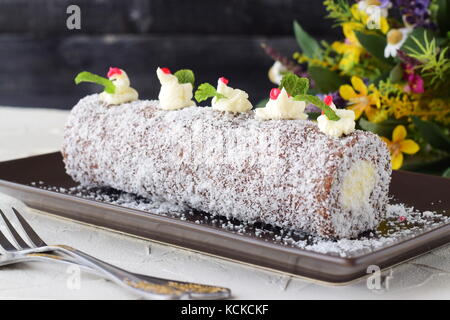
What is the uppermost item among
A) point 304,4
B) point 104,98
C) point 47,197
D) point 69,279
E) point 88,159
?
point 304,4

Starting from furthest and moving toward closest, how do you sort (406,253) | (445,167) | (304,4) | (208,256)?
(304,4)
(445,167)
(208,256)
(406,253)

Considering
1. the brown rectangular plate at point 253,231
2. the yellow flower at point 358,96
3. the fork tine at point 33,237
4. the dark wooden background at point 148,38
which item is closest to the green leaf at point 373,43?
the yellow flower at point 358,96

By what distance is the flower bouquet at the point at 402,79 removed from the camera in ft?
6.31

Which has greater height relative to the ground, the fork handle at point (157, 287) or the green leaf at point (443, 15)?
the green leaf at point (443, 15)

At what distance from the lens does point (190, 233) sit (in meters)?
1.23

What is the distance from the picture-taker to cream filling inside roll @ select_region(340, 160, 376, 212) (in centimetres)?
130

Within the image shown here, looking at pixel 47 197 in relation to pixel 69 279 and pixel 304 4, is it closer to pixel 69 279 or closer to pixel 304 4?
pixel 69 279

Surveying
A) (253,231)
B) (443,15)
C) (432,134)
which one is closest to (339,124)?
(253,231)

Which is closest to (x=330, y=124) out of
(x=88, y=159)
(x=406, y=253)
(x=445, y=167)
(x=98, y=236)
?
(x=406, y=253)

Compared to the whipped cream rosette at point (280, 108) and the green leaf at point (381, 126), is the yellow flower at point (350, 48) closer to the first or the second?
the green leaf at point (381, 126)

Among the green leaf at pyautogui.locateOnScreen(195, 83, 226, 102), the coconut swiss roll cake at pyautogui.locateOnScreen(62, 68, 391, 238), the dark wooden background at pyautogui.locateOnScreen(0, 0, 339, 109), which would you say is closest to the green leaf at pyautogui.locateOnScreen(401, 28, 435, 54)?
the coconut swiss roll cake at pyautogui.locateOnScreen(62, 68, 391, 238)

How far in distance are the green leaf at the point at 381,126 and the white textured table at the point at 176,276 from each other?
666 mm

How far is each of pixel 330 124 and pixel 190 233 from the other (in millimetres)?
340

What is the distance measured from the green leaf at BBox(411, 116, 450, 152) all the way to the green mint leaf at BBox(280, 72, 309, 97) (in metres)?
0.59
